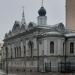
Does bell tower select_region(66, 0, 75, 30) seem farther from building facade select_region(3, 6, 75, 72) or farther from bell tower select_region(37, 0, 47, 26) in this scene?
bell tower select_region(37, 0, 47, 26)

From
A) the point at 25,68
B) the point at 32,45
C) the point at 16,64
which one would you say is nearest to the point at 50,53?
the point at 32,45

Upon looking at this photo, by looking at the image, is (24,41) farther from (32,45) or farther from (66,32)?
(66,32)

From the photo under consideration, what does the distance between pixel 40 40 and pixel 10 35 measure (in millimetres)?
13246

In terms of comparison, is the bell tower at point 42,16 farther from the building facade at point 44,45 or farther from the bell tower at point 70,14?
the bell tower at point 70,14

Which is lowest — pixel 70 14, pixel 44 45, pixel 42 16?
pixel 44 45

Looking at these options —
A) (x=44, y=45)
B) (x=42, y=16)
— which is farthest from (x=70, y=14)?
(x=44, y=45)

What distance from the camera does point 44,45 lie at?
4328 cm

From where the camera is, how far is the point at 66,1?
51.8 metres

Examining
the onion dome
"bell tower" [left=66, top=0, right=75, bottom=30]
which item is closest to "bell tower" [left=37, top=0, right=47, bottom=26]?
the onion dome

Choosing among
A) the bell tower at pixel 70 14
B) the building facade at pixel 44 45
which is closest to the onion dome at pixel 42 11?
the building facade at pixel 44 45

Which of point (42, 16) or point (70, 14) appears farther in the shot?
point (70, 14)

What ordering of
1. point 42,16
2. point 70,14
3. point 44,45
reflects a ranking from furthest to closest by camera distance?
point 70,14
point 42,16
point 44,45

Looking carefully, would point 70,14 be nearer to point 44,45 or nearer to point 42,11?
point 42,11

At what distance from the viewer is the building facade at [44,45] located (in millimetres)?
43250
